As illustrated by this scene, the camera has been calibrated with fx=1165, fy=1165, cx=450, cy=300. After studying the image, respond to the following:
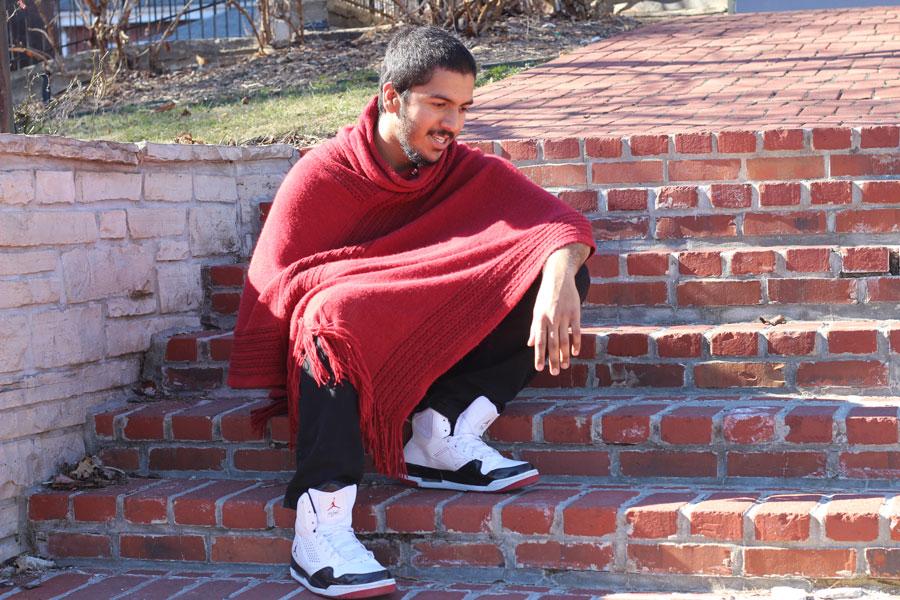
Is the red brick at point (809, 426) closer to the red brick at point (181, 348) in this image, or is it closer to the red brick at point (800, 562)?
the red brick at point (800, 562)

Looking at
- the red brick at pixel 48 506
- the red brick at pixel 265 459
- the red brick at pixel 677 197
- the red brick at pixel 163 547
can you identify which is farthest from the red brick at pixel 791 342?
the red brick at pixel 48 506

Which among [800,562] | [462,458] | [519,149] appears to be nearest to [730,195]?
[519,149]

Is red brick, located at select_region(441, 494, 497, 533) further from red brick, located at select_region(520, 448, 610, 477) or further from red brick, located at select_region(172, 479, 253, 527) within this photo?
red brick, located at select_region(172, 479, 253, 527)

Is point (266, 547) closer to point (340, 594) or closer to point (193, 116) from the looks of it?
point (340, 594)

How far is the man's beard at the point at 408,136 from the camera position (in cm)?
308

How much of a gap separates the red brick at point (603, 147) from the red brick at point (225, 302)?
1.33 m

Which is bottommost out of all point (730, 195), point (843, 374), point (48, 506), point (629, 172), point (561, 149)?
point (48, 506)

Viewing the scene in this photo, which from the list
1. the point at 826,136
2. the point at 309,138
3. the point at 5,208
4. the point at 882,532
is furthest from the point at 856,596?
the point at 309,138

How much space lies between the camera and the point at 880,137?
377 cm

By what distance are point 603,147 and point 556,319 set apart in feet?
4.44

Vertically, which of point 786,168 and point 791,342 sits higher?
point 786,168

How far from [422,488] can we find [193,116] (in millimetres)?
3565

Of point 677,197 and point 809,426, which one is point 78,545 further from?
point 677,197

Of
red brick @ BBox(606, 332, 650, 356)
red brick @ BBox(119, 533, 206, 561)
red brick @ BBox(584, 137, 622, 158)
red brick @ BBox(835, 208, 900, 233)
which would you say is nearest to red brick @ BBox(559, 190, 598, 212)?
red brick @ BBox(584, 137, 622, 158)
